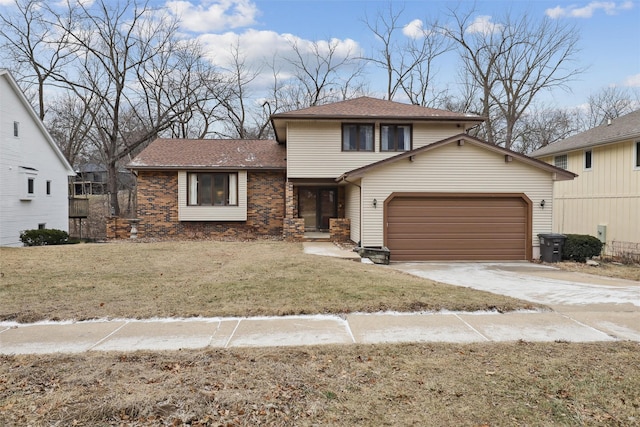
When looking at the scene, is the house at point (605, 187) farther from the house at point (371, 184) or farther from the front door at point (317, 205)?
the front door at point (317, 205)

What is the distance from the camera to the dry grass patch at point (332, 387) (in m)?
3.07

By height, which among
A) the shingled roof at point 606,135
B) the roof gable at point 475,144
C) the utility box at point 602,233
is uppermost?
the shingled roof at point 606,135

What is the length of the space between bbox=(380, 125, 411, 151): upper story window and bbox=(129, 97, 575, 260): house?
0.04 m

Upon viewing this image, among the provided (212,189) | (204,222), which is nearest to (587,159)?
(212,189)

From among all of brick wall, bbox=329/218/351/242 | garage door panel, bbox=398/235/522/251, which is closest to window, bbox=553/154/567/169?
garage door panel, bbox=398/235/522/251

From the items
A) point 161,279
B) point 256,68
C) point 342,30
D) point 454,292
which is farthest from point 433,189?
point 256,68

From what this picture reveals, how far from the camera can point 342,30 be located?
1094 inches

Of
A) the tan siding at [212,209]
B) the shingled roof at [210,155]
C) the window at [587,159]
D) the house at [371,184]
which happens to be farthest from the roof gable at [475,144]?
the tan siding at [212,209]

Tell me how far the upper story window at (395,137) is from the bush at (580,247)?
6.71 m

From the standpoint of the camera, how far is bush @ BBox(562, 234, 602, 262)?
491 inches

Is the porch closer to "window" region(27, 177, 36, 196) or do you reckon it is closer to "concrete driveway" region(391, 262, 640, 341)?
"concrete driveway" region(391, 262, 640, 341)

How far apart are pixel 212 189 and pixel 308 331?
13281 mm

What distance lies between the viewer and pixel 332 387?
3541 millimetres

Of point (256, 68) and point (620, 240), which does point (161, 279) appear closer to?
point (620, 240)
